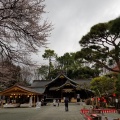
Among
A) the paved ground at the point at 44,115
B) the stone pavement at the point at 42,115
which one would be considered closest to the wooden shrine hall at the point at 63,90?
the stone pavement at the point at 42,115

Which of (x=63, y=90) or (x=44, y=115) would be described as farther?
(x=63, y=90)

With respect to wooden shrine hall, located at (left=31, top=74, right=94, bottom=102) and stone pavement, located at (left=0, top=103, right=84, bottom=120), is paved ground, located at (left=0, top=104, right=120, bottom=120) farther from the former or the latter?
wooden shrine hall, located at (left=31, top=74, right=94, bottom=102)

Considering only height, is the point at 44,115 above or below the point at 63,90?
below

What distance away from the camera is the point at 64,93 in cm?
6544

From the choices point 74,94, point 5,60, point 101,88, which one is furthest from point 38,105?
point 5,60

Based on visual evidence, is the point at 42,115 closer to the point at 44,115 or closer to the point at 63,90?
the point at 44,115

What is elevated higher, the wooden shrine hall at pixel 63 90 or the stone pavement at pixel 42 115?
the wooden shrine hall at pixel 63 90

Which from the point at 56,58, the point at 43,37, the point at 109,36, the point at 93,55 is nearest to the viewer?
the point at 43,37

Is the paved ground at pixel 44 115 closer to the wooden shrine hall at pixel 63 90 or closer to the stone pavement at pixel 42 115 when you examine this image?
the stone pavement at pixel 42 115

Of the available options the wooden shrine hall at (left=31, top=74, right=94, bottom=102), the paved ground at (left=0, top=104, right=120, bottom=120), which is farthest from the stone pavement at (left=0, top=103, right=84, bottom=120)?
the wooden shrine hall at (left=31, top=74, right=94, bottom=102)

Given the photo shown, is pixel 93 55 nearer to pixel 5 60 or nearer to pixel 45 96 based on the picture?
Result: pixel 5 60

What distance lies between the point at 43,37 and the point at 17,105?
33423mm

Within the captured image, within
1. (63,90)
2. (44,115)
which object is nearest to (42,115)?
(44,115)

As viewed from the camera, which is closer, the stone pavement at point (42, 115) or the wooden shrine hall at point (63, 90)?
the stone pavement at point (42, 115)
